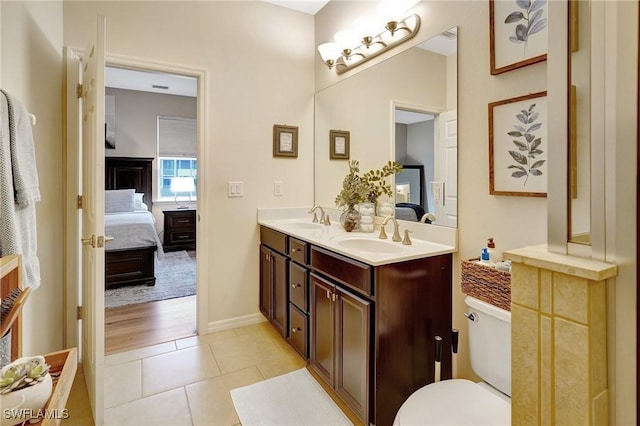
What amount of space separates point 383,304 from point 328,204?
1.48m

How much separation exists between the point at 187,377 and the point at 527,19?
2.56 meters

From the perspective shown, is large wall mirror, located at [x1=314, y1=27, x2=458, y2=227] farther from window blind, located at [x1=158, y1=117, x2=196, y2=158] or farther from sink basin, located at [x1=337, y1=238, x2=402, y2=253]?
window blind, located at [x1=158, y1=117, x2=196, y2=158]

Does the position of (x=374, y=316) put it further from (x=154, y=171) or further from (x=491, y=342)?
(x=154, y=171)

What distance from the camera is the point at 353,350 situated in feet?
5.23

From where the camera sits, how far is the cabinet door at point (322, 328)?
5.87 feet

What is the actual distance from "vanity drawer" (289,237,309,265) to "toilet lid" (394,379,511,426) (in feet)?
3.26

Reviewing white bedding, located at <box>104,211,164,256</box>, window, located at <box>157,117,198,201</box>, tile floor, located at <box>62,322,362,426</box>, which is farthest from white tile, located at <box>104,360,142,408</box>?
window, located at <box>157,117,198,201</box>

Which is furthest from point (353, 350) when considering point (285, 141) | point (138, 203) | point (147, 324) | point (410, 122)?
point (138, 203)

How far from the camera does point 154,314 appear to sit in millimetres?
2984

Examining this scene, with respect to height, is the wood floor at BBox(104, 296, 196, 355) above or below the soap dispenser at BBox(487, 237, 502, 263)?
below

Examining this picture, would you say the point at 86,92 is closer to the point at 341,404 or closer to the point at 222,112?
the point at 222,112

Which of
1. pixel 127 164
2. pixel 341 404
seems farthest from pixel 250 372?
pixel 127 164

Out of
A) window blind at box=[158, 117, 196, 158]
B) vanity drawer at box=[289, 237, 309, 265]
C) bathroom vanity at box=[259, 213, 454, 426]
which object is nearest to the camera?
bathroom vanity at box=[259, 213, 454, 426]

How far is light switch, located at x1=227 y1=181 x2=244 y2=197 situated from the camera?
2.66 m
